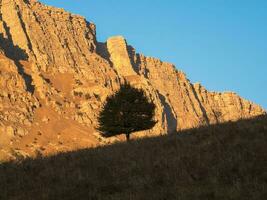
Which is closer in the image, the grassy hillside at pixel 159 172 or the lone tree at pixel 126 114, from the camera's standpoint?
the grassy hillside at pixel 159 172

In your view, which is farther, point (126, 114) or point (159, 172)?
point (126, 114)

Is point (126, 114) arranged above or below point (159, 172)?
above

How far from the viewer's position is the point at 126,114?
48.9 metres

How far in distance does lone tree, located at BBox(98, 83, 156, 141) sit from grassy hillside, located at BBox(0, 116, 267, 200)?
3210 cm

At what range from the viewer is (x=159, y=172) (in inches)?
496

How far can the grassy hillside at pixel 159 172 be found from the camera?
35.8ft

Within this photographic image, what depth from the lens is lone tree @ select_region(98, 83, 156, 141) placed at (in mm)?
49000

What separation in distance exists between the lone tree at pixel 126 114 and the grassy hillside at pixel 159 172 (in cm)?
3210

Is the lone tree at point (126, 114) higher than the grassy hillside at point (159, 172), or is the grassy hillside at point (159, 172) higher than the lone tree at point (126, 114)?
the lone tree at point (126, 114)

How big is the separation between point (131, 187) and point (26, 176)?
3728 millimetres

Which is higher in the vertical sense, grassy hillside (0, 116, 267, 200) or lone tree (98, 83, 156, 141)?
lone tree (98, 83, 156, 141)

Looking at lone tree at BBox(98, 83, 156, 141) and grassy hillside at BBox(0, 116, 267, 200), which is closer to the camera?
grassy hillside at BBox(0, 116, 267, 200)

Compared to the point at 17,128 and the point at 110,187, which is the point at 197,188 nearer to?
the point at 110,187

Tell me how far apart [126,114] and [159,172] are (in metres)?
36.3
